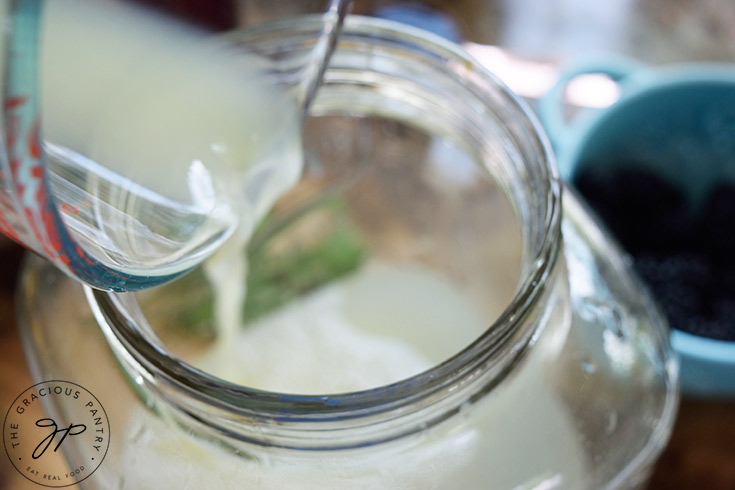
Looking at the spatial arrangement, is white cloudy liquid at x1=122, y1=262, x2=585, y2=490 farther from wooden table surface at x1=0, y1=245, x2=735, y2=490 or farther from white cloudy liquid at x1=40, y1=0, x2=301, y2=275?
wooden table surface at x1=0, y1=245, x2=735, y2=490

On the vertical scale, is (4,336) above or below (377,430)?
below

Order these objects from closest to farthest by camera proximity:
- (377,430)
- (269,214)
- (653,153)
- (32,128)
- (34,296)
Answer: (32,128)
(377,430)
(34,296)
(269,214)
(653,153)

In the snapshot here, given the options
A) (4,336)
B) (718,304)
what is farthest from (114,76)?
(718,304)

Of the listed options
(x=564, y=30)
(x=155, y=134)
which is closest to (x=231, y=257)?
(x=155, y=134)

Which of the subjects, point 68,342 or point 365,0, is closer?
point 68,342

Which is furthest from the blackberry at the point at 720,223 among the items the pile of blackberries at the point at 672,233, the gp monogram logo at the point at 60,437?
the gp monogram logo at the point at 60,437

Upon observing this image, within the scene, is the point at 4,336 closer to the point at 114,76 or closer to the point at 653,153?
the point at 114,76

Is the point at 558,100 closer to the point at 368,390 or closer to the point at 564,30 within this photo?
the point at 564,30
